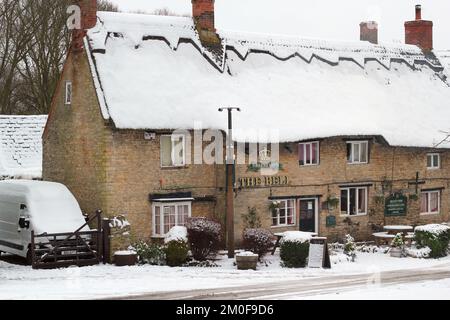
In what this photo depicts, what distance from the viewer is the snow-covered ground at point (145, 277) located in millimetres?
21906

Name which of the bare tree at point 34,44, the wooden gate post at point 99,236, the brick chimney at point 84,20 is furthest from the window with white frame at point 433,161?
the bare tree at point 34,44

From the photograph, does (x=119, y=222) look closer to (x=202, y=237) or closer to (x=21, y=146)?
(x=202, y=237)

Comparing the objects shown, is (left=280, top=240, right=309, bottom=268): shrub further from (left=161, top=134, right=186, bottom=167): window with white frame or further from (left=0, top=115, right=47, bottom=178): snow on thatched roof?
(left=0, top=115, right=47, bottom=178): snow on thatched roof

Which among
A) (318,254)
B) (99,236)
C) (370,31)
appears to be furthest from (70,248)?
(370,31)

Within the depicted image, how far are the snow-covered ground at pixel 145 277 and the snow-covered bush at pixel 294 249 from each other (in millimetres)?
458

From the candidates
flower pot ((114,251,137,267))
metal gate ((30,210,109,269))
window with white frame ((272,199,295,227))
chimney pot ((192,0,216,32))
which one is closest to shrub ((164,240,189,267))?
flower pot ((114,251,137,267))

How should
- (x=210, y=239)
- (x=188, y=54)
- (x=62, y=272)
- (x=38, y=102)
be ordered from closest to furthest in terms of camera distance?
(x=62, y=272)
(x=210, y=239)
(x=188, y=54)
(x=38, y=102)

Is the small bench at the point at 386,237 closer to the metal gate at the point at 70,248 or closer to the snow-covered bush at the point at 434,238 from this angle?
the snow-covered bush at the point at 434,238

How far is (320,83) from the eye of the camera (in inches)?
1395

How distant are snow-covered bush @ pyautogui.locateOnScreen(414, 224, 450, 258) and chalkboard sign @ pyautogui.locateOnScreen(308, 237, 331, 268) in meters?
5.07

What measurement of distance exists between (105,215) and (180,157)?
12.3 ft

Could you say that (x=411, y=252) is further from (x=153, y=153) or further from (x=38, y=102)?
(x=38, y=102)
